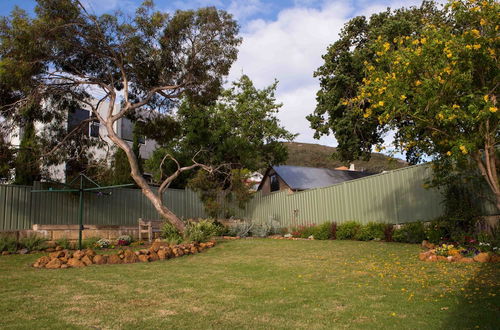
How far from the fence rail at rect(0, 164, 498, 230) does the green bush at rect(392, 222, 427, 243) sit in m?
0.89

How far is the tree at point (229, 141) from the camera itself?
1994cm

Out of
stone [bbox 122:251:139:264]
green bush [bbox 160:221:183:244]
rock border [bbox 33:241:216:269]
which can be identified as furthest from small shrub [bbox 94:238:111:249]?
stone [bbox 122:251:139:264]

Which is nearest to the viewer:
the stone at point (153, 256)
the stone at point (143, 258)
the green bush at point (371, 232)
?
the stone at point (143, 258)

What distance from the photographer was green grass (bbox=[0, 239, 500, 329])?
190 inches

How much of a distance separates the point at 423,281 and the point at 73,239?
11943mm

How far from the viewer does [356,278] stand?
7.39 metres

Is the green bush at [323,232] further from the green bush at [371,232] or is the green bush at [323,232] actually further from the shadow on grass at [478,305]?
the shadow on grass at [478,305]

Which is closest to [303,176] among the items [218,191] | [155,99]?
[218,191]

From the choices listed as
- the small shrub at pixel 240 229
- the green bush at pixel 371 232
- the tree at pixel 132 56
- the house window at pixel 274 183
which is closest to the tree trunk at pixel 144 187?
the tree at pixel 132 56

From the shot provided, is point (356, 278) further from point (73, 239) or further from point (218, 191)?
point (218, 191)

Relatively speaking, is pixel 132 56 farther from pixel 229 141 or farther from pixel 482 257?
pixel 482 257

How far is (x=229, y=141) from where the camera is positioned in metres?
24.2

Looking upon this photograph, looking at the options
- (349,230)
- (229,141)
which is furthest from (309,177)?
(349,230)

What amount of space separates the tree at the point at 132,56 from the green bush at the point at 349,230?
19.0 ft
